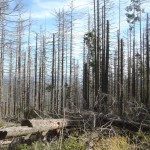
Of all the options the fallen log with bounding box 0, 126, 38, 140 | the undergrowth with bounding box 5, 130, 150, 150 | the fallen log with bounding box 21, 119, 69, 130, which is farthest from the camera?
the fallen log with bounding box 21, 119, 69, 130

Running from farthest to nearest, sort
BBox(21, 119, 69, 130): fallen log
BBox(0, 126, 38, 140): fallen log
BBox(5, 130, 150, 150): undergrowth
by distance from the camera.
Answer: BBox(21, 119, 69, 130): fallen log
BBox(0, 126, 38, 140): fallen log
BBox(5, 130, 150, 150): undergrowth

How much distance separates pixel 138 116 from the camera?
9.96m

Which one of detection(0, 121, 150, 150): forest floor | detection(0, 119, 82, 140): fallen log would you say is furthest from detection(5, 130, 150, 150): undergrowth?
detection(0, 119, 82, 140): fallen log

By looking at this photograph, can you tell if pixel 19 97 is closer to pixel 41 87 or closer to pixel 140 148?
pixel 41 87

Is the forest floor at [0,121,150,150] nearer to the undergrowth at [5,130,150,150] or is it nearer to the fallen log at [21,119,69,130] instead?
the undergrowth at [5,130,150,150]

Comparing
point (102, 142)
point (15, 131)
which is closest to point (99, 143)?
point (102, 142)

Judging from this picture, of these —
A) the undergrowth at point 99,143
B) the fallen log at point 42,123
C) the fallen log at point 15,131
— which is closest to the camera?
the undergrowth at point 99,143

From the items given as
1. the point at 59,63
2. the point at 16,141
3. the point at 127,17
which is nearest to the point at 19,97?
the point at 59,63

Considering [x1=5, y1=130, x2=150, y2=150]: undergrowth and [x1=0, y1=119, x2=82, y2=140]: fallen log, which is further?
[x1=0, y1=119, x2=82, y2=140]: fallen log

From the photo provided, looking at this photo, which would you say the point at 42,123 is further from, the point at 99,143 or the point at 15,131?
the point at 99,143

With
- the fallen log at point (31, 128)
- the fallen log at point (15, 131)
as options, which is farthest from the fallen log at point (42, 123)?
the fallen log at point (15, 131)

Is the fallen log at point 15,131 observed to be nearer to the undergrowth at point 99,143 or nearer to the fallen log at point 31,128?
the fallen log at point 31,128

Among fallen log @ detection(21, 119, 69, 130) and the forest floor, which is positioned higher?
fallen log @ detection(21, 119, 69, 130)

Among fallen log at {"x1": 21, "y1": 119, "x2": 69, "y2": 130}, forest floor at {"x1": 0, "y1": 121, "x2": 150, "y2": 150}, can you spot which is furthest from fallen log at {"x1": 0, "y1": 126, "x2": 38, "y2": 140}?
forest floor at {"x1": 0, "y1": 121, "x2": 150, "y2": 150}
